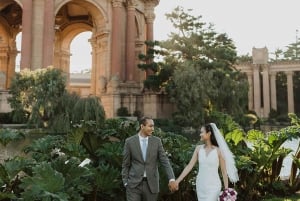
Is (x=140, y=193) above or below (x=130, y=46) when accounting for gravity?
below

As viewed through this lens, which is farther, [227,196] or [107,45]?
[107,45]

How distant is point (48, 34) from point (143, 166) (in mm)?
24973

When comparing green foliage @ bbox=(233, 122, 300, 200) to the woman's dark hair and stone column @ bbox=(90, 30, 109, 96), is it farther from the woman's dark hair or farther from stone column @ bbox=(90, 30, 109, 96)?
stone column @ bbox=(90, 30, 109, 96)

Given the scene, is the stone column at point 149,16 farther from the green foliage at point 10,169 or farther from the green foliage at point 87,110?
the green foliage at point 10,169

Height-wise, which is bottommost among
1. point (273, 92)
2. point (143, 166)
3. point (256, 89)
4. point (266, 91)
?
point (143, 166)

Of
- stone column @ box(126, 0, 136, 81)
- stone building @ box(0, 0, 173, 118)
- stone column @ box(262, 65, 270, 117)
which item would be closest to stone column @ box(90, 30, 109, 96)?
stone building @ box(0, 0, 173, 118)

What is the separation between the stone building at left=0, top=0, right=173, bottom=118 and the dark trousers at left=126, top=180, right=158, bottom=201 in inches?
842

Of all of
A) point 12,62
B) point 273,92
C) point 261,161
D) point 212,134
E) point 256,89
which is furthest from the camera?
point 256,89

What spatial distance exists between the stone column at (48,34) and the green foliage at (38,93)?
6.48 metres

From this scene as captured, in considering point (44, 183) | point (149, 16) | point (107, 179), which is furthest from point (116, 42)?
point (44, 183)

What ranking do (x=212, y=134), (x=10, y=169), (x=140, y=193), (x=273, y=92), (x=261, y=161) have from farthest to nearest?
(x=273, y=92), (x=261, y=161), (x=10, y=169), (x=212, y=134), (x=140, y=193)

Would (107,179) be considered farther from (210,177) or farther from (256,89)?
(256,89)

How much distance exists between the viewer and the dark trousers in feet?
15.5

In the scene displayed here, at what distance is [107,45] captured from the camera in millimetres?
31406
